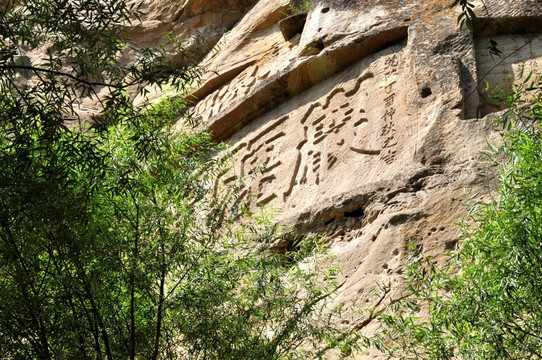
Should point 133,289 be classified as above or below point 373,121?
above

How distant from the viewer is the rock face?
6.68 m

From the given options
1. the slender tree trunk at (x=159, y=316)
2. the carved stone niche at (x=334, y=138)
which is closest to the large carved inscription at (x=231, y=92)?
the carved stone niche at (x=334, y=138)

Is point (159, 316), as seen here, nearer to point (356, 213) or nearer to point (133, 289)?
point (133, 289)

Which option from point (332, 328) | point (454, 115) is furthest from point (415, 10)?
point (332, 328)

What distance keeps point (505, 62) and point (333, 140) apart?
7.17ft

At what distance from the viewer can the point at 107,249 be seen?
572 centimetres

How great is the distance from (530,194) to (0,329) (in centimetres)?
402

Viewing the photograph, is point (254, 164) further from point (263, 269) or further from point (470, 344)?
point (470, 344)

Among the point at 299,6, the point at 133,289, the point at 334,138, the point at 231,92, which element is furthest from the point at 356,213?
the point at 299,6

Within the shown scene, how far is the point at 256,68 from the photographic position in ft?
38.1

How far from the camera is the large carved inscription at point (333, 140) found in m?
8.01

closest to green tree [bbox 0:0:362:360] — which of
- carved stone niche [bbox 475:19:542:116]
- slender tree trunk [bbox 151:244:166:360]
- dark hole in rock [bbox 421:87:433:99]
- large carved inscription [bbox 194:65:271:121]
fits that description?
slender tree trunk [bbox 151:244:166:360]

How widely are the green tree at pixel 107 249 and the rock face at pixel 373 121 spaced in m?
0.84

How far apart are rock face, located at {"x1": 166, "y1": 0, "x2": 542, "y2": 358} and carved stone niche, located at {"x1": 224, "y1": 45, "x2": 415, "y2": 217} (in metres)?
0.02
